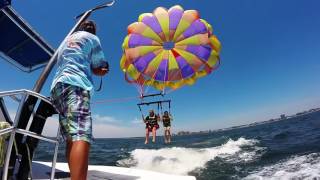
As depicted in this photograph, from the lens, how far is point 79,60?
2604mm

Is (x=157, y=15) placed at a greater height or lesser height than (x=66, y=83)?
greater

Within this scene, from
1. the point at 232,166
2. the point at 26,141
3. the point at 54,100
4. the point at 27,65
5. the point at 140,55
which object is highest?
the point at 140,55

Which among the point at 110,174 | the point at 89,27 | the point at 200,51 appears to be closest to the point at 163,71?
the point at 200,51

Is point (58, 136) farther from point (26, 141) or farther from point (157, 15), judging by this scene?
point (157, 15)

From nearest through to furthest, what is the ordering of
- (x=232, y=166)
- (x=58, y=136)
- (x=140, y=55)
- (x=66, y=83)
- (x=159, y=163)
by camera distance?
(x=66, y=83) < (x=58, y=136) < (x=140, y=55) < (x=232, y=166) < (x=159, y=163)

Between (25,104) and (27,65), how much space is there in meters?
5.07

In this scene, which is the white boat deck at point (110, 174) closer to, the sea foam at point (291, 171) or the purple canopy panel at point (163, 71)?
the purple canopy panel at point (163, 71)

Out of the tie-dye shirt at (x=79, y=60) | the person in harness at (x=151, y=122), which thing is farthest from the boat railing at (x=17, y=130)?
the person in harness at (x=151, y=122)

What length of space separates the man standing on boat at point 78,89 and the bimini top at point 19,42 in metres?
4.16

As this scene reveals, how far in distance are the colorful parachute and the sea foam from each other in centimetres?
423

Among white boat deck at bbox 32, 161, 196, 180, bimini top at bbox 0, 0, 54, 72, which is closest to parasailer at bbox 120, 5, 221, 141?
bimini top at bbox 0, 0, 54, 72

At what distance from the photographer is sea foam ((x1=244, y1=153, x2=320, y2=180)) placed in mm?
10562

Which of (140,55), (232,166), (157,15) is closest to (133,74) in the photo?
(140,55)

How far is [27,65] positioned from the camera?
25.1 ft
